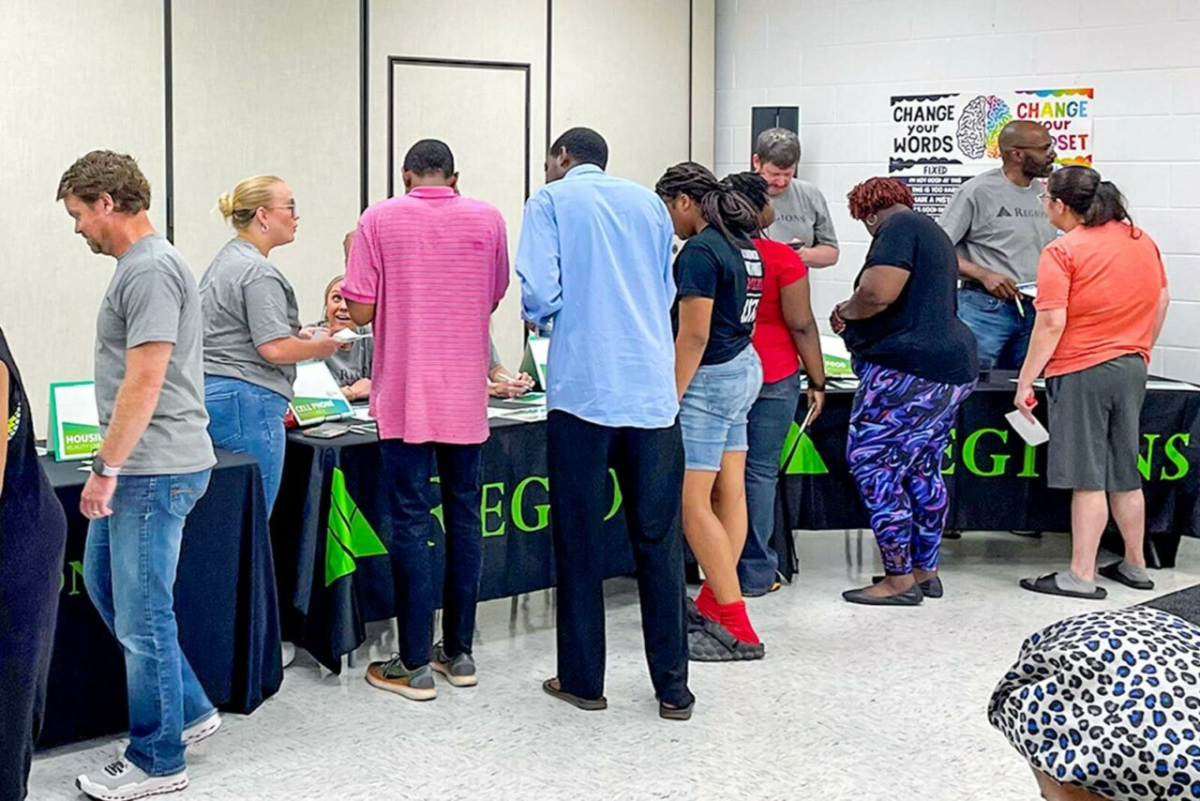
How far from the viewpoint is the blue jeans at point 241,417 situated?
362 centimetres

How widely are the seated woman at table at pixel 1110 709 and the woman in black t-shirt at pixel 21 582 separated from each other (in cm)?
174

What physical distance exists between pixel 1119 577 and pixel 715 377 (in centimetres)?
192

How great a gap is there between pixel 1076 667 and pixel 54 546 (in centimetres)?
185

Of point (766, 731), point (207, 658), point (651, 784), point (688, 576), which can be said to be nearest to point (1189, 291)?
point (688, 576)

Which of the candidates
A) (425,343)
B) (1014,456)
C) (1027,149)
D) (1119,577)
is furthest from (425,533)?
(1027,149)

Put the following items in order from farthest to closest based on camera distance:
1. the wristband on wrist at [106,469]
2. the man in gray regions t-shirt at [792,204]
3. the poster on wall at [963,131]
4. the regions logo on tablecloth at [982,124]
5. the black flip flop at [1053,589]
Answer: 1. the regions logo on tablecloth at [982,124]
2. the poster on wall at [963,131]
3. the man in gray regions t-shirt at [792,204]
4. the black flip flop at [1053,589]
5. the wristband on wrist at [106,469]

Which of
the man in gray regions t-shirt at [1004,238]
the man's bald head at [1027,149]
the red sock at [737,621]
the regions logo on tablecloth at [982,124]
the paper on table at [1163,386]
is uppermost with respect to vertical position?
the regions logo on tablecloth at [982,124]

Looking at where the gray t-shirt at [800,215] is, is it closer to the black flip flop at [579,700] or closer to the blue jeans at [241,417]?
the black flip flop at [579,700]

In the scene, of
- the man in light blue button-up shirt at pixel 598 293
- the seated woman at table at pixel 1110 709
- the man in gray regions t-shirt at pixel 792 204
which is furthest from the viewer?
the man in gray regions t-shirt at pixel 792 204

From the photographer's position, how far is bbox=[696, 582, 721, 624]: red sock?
13.7 ft

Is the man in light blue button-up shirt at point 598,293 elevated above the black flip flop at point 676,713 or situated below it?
above

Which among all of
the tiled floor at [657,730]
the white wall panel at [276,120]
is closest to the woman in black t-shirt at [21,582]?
the tiled floor at [657,730]

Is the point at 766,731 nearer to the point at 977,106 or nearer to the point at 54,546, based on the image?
the point at 54,546

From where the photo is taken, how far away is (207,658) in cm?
345
